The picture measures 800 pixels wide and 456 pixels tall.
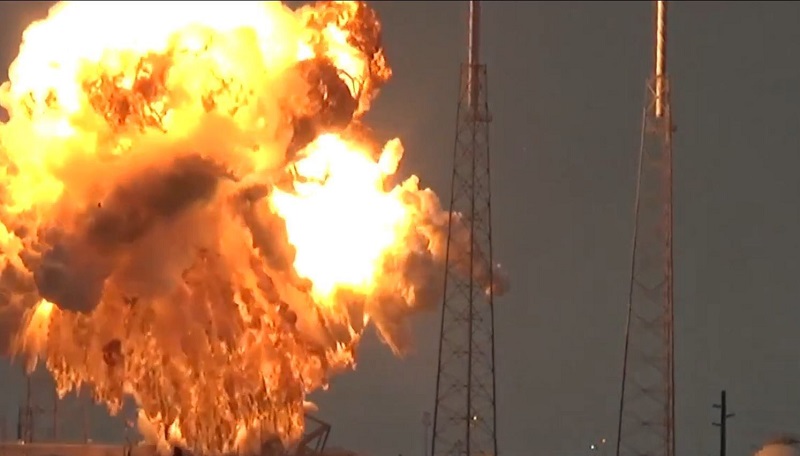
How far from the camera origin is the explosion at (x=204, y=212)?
30.0 metres

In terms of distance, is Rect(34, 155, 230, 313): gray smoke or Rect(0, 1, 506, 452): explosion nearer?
Rect(34, 155, 230, 313): gray smoke

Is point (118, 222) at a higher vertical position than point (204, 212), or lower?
lower

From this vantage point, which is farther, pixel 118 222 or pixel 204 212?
pixel 204 212

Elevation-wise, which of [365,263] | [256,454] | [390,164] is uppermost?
[390,164]

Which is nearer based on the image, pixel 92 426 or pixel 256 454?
pixel 256 454

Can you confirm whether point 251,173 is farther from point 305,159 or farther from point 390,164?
point 390,164

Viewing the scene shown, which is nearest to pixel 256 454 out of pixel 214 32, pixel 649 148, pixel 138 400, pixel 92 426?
pixel 138 400

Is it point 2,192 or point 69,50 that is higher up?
point 69,50

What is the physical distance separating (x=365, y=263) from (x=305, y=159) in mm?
2400

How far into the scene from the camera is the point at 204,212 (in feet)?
99.9

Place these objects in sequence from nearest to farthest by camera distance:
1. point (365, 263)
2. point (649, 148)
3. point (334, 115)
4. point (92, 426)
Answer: point (334, 115)
point (365, 263)
point (649, 148)
point (92, 426)

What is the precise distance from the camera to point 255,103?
101ft

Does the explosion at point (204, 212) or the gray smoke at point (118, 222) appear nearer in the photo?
the gray smoke at point (118, 222)

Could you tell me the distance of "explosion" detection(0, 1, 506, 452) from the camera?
30.0 metres
